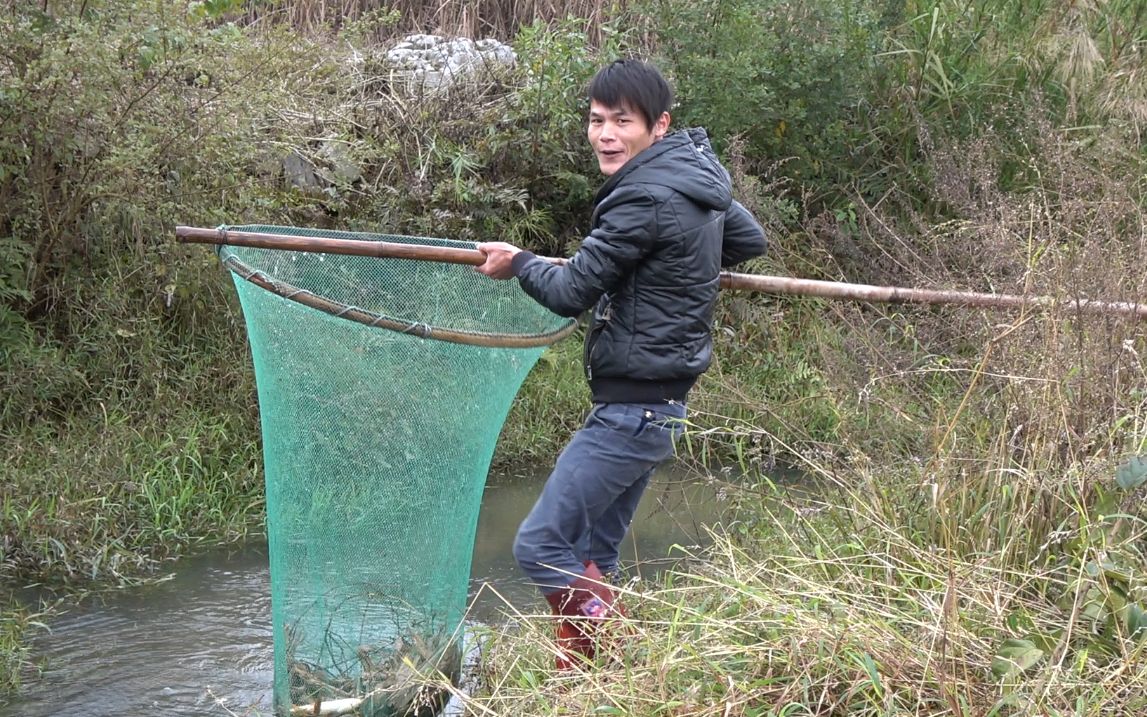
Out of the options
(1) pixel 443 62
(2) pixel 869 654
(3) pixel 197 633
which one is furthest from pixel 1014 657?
(1) pixel 443 62

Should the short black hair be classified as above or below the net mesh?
above

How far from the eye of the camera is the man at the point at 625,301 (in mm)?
3330

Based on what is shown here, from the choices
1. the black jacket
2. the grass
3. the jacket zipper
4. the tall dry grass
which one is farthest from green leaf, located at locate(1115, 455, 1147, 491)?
the tall dry grass

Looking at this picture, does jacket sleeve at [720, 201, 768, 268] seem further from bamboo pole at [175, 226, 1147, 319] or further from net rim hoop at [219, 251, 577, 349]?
net rim hoop at [219, 251, 577, 349]

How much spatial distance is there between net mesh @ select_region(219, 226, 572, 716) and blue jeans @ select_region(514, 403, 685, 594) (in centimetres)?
33

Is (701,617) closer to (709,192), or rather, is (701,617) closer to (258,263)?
(709,192)

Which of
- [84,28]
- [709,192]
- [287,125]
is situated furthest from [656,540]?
[287,125]

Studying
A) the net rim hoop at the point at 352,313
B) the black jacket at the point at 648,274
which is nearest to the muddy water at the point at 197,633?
the black jacket at the point at 648,274

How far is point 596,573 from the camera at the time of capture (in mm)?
3500

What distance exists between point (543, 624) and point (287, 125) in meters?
4.83

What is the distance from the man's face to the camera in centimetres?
347

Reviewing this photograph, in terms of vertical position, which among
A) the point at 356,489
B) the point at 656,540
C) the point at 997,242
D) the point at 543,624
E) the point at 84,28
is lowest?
the point at 656,540

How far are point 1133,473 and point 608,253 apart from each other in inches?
51.5

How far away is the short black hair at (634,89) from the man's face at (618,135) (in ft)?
0.05
